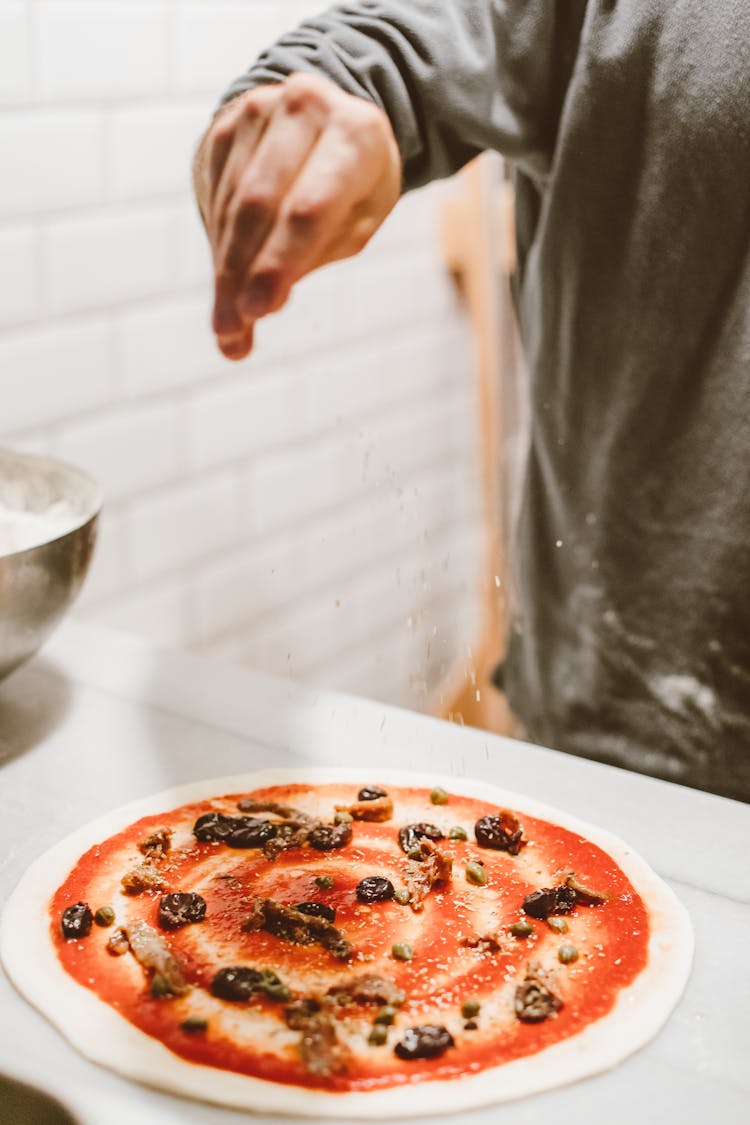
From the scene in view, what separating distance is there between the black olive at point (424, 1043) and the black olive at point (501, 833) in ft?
0.68

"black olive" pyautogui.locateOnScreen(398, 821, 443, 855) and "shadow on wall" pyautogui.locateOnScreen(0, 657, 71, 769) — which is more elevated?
"black olive" pyautogui.locateOnScreen(398, 821, 443, 855)

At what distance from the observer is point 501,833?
2.83 ft

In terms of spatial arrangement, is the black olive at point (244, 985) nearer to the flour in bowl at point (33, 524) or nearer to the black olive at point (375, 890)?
the black olive at point (375, 890)

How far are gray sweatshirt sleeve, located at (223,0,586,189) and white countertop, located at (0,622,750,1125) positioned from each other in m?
0.51

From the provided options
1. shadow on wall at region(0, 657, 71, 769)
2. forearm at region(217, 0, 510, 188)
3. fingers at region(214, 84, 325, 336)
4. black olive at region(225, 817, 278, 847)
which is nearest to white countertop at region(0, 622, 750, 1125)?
shadow on wall at region(0, 657, 71, 769)

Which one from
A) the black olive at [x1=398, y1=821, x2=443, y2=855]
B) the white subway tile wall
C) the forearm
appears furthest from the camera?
the white subway tile wall

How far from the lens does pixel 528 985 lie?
71 cm

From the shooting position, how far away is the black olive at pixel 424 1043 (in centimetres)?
66

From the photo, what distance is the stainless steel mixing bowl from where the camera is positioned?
95 centimetres

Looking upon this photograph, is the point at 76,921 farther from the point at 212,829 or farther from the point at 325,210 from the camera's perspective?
the point at 325,210

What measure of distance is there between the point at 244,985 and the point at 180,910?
90 mm

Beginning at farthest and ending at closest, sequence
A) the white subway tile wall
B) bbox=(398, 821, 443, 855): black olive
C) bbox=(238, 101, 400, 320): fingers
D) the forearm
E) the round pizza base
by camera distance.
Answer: the white subway tile wall → the forearm → bbox=(398, 821, 443, 855): black olive → bbox=(238, 101, 400, 320): fingers → the round pizza base

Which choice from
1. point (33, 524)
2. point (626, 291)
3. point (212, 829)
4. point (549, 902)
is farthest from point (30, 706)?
point (626, 291)

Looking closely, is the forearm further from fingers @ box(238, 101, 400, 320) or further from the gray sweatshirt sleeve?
fingers @ box(238, 101, 400, 320)
